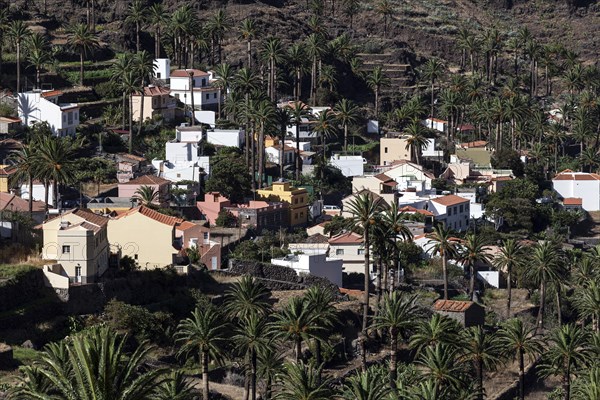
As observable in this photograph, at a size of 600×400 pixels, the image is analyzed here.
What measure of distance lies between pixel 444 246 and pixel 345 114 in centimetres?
3300

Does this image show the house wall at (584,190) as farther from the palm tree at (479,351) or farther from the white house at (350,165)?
the palm tree at (479,351)

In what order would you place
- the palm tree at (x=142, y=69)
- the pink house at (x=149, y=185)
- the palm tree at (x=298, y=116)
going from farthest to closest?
the palm tree at (x=298, y=116)
the palm tree at (x=142, y=69)
the pink house at (x=149, y=185)

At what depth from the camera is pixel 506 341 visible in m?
84.1

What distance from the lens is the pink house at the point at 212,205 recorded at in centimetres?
10744

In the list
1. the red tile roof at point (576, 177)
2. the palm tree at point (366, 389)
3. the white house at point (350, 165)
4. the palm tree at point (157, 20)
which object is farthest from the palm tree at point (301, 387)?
the palm tree at point (157, 20)

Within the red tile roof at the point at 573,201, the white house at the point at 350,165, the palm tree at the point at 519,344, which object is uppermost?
the white house at the point at 350,165

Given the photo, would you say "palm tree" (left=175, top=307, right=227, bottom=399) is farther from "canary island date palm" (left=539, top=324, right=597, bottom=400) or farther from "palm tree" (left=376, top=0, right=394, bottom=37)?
"palm tree" (left=376, top=0, right=394, bottom=37)

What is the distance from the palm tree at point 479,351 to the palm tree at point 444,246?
1434 centimetres

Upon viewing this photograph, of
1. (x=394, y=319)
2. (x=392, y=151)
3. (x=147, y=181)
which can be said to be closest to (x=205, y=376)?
(x=394, y=319)

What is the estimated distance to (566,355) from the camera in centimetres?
8150

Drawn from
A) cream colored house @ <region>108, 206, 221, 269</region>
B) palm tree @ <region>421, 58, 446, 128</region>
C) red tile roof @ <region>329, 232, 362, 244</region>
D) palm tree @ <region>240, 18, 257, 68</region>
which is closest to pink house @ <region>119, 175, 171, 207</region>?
red tile roof @ <region>329, 232, 362, 244</region>

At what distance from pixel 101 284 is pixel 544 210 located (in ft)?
166

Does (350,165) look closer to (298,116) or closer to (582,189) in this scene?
(298,116)

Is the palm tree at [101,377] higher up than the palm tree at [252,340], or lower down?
higher up
